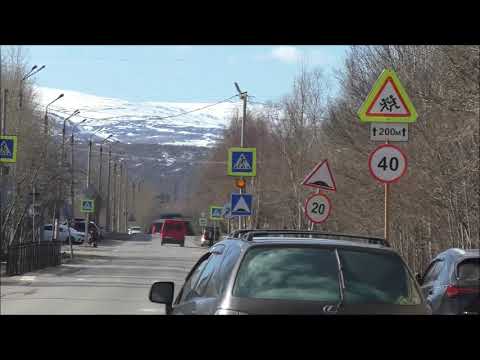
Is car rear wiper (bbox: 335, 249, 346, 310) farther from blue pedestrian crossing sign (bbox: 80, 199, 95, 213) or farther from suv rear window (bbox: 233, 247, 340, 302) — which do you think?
blue pedestrian crossing sign (bbox: 80, 199, 95, 213)

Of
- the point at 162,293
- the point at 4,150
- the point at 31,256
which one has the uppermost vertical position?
the point at 4,150

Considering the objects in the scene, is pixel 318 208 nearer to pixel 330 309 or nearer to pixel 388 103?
pixel 388 103

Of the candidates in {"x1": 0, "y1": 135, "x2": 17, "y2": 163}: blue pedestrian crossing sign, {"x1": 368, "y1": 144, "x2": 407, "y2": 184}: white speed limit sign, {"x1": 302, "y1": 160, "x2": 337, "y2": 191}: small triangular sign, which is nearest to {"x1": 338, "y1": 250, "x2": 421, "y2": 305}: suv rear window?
{"x1": 368, "y1": 144, "x2": 407, "y2": 184}: white speed limit sign

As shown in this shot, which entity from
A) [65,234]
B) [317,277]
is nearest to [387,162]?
[317,277]

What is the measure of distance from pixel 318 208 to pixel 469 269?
8.28 metres

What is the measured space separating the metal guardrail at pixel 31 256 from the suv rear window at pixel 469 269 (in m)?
18.8

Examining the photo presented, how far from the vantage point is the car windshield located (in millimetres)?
5715

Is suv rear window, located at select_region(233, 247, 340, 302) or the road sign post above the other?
the road sign post

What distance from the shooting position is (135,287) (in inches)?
919

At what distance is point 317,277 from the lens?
18.9 feet

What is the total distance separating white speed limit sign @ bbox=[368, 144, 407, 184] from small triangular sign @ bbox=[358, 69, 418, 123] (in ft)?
1.93

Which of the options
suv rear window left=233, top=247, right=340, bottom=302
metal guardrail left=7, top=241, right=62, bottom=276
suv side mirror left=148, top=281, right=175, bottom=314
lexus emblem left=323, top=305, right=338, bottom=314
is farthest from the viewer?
metal guardrail left=7, top=241, right=62, bottom=276

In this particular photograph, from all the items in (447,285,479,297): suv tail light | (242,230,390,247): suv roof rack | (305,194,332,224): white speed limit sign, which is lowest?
(447,285,479,297): suv tail light
